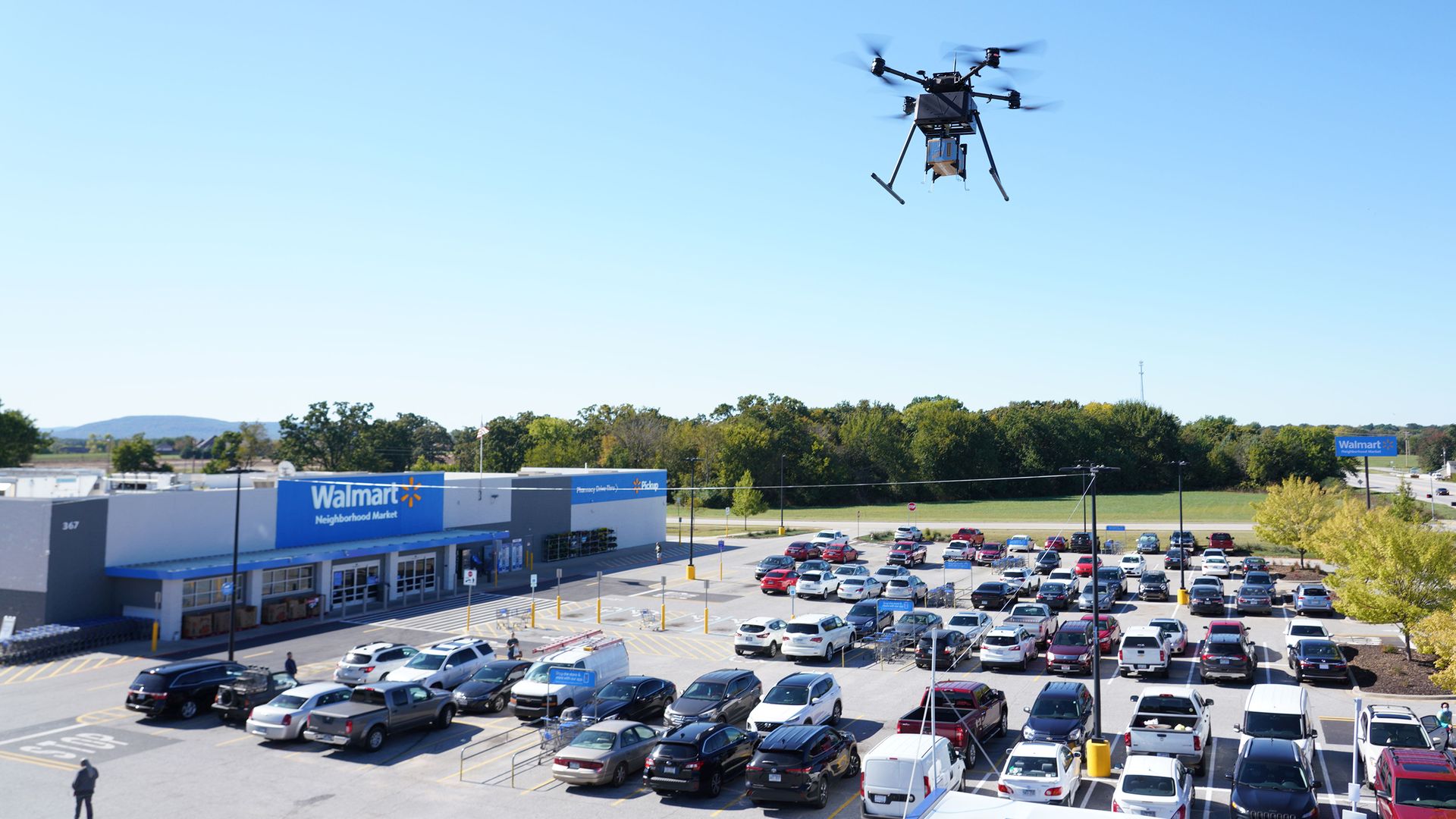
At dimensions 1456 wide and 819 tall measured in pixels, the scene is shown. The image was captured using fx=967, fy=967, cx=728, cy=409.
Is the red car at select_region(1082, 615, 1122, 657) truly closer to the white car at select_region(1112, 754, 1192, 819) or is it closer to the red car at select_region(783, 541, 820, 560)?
the white car at select_region(1112, 754, 1192, 819)

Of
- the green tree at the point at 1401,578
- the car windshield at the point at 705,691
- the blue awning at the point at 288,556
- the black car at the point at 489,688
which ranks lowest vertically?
the black car at the point at 489,688

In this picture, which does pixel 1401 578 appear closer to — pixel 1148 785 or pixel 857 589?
pixel 1148 785

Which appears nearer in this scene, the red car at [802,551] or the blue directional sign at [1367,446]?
the red car at [802,551]

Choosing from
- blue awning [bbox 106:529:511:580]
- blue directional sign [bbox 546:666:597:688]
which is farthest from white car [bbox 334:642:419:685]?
blue awning [bbox 106:529:511:580]

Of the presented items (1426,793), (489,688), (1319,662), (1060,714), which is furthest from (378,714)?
(1319,662)

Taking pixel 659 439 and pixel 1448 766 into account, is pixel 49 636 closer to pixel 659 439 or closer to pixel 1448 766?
pixel 1448 766

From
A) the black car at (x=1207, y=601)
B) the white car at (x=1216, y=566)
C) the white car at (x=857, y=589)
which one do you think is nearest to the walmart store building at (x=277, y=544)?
the white car at (x=857, y=589)

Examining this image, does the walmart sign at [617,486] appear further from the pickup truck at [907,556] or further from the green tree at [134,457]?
the green tree at [134,457]
